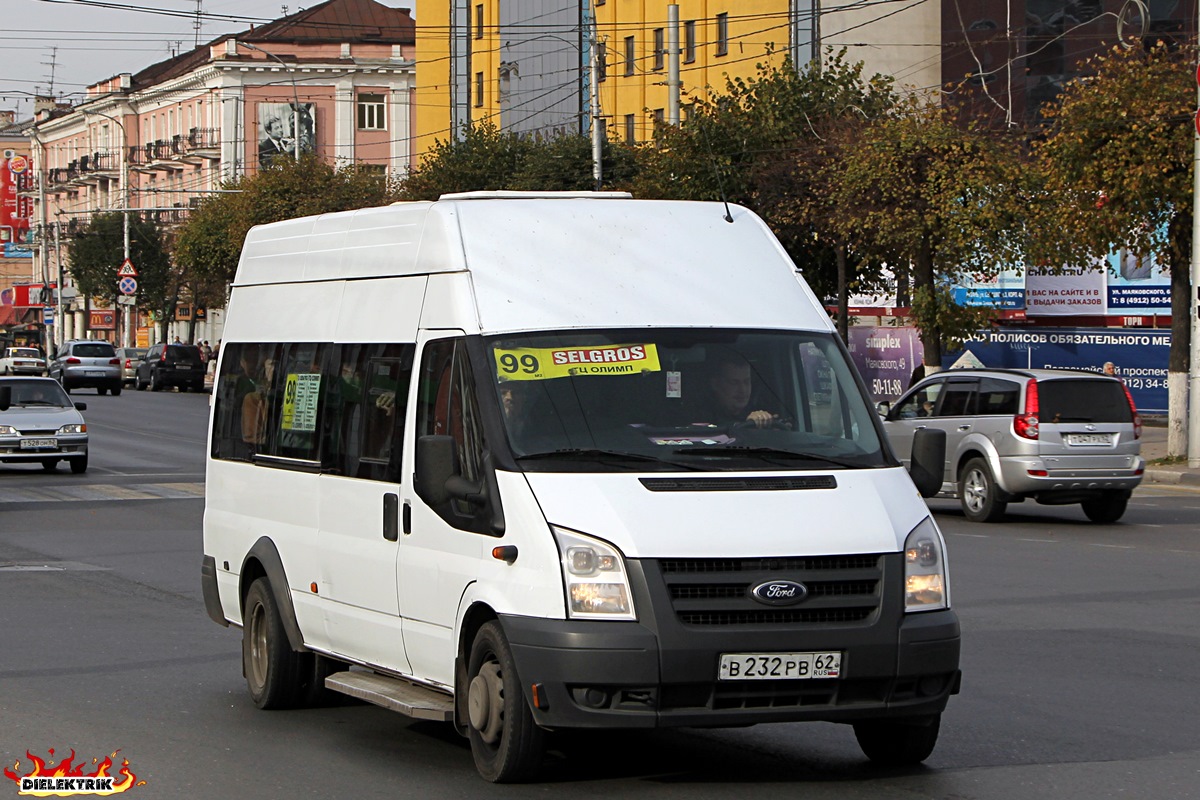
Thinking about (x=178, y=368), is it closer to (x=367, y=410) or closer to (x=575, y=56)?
(x=575, y=56)

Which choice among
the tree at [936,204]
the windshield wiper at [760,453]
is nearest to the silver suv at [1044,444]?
the windshield wiper at [760,453]

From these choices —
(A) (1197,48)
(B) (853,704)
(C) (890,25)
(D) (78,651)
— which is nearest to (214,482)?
(D) (78,651)

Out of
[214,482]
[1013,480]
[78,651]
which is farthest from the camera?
[1013,480]

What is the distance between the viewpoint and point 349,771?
758 centimetres

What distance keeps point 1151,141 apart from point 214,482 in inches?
867

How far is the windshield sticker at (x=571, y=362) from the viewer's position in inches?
293

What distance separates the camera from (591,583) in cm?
670

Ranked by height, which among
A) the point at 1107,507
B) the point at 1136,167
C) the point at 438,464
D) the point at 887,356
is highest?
the point at 1136,167

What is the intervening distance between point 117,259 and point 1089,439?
82.5 m

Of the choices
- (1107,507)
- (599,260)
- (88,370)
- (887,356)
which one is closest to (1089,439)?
(1107,507)

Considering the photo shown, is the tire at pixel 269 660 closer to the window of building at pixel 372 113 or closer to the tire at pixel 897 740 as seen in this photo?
the tire at pixel 897 740

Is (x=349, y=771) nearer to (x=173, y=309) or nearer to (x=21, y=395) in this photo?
(x=21, y=395)

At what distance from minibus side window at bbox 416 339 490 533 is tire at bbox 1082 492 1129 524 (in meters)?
13.9

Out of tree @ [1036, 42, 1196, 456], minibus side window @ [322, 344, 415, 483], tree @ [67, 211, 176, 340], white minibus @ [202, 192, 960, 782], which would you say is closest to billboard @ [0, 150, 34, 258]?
tree @ [67, 211, 176, 340]
